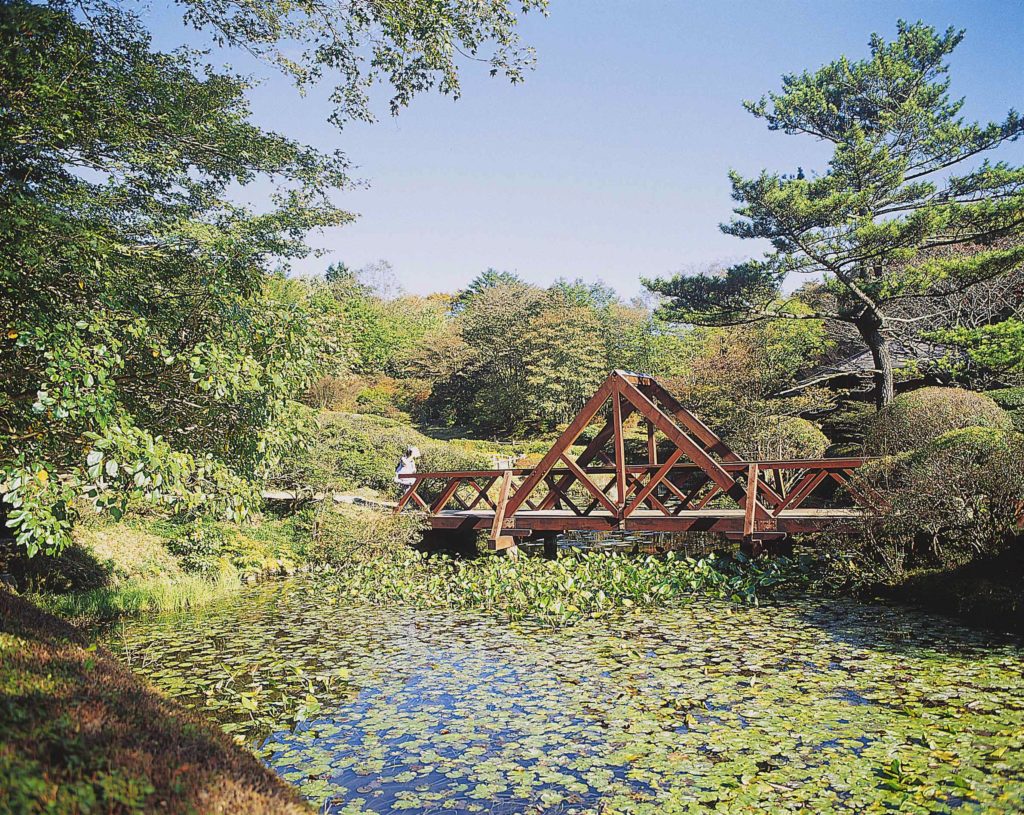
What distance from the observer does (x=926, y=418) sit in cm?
1318

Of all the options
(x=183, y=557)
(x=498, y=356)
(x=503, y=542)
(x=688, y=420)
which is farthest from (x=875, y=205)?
(x=498, y=356)

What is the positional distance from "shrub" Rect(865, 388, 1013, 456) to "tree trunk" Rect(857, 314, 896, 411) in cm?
297

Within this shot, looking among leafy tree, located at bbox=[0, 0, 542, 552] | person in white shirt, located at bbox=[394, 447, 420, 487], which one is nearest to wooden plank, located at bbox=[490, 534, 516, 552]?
person in white shirt, located at bbox=[394, 447, 420, 487]

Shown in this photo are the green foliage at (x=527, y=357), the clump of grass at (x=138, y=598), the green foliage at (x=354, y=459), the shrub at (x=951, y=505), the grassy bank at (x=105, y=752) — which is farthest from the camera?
the green foliage at (x=527, y=357)

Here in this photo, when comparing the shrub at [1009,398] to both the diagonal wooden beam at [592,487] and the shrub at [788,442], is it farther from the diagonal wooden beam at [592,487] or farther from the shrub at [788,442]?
the diagonal wooden beam at [592,487]

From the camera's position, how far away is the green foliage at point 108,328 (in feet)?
15.6

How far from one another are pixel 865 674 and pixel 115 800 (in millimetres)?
5191

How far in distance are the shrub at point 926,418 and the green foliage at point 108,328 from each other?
10673 mm

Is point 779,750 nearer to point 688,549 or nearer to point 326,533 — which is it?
point 688,549

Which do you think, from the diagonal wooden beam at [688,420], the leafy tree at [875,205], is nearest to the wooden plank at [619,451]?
the diagonal wooden beam at [688,420]

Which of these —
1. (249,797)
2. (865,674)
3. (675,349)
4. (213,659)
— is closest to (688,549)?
(865,674)

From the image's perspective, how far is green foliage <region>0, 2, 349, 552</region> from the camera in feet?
15.6

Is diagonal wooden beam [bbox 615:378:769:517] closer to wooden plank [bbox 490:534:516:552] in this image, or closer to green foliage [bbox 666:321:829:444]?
wooden plank [bbox 490:534:516:552]

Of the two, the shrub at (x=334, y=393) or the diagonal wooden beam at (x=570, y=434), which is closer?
the diagonal wooden beam at (x=570, y=434)
